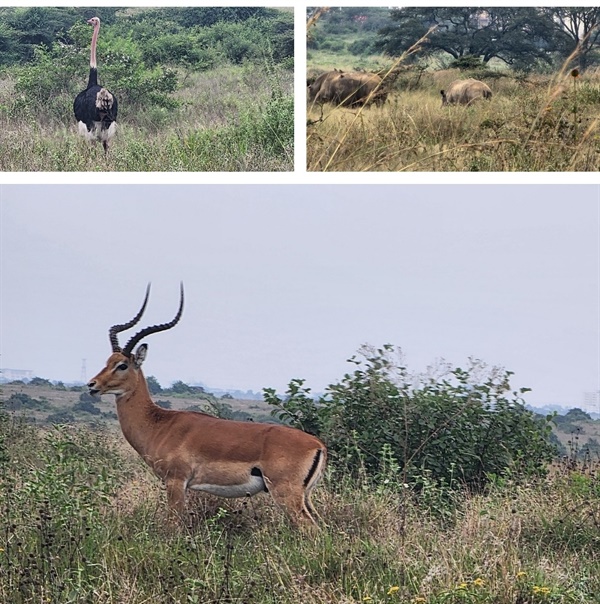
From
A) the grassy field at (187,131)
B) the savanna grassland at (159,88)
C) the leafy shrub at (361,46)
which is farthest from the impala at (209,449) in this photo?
the leafy shrub at (361,46)

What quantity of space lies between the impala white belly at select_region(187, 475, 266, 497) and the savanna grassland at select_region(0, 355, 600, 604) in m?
0.22

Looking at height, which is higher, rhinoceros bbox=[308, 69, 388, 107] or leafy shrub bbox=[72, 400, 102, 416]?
rhinoceros bbox=[308, 69, 388, 107]

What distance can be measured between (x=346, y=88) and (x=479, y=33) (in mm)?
1277

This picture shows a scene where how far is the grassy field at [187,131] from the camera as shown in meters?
9.82

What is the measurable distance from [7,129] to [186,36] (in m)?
1.86

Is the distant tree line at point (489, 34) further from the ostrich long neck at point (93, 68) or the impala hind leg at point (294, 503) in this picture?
the impala hind leg at point (294, 503)

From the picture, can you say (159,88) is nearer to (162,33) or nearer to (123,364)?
(162,33)

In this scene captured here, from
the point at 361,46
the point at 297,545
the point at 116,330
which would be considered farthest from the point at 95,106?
the point at 297,545

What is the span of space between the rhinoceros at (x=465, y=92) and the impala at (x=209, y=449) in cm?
337

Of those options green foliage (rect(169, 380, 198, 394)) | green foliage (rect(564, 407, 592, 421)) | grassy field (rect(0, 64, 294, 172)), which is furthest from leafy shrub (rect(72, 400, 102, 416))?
green foliage (rect(564, 407, 592, 421))

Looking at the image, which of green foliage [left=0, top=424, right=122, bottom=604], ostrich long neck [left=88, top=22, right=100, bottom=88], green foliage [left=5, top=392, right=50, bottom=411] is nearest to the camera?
green foliage [left=0, top=424, right=122, bottom=604]

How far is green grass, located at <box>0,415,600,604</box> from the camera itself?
244 inches

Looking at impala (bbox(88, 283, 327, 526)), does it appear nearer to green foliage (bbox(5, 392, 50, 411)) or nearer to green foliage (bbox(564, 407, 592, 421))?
green foliage (bbox(5, 392, 50, 411))

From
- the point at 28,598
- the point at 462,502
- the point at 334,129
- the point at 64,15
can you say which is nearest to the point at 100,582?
the point at 28,598
